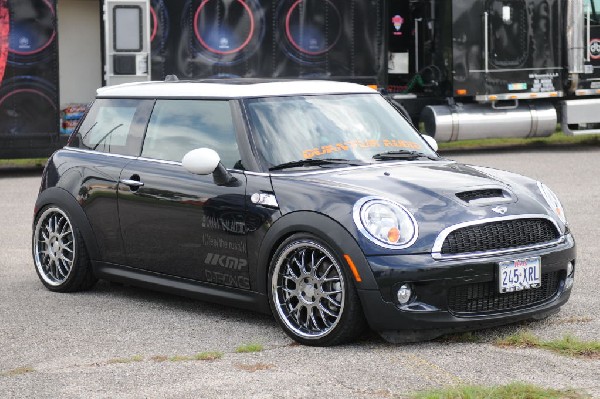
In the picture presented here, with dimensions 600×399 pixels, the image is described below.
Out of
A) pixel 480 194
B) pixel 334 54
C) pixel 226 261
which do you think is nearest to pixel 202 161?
pixel 226 261

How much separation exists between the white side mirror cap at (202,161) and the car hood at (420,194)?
37 centimetres

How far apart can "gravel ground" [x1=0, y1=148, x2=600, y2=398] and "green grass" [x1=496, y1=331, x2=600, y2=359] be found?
9 cm

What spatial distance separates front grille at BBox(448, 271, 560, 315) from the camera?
242 inches

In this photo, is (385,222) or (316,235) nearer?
(385,222)

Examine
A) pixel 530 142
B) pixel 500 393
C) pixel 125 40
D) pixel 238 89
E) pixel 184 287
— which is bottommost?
pixel 500 393

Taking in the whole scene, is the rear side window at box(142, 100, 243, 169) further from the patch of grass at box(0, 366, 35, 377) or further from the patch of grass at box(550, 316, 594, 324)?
the patch of grass at box(550, 316, 594, 324)

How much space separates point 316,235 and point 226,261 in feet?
2.60

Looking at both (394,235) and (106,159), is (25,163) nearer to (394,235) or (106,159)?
(106,159)

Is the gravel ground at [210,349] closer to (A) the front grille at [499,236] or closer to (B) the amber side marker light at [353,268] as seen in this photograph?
(B) the amber side marker light at [353,268]

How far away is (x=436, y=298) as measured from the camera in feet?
20.0

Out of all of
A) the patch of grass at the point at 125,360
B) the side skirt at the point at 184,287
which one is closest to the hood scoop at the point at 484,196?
the side skirt at the point at 184,287

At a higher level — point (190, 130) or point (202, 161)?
point (190, 130)

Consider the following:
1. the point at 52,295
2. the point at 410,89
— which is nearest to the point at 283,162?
the point at 52,295

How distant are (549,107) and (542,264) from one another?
14059 millimetres
